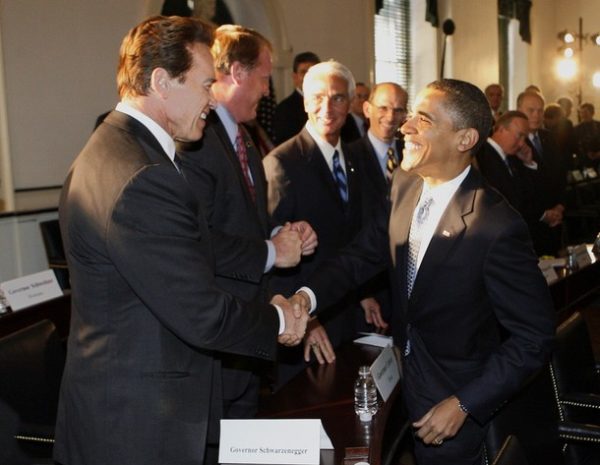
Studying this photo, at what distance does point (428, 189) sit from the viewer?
2.28 m

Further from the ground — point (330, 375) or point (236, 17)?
point (236, 17)

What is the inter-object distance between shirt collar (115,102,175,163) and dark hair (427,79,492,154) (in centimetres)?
80

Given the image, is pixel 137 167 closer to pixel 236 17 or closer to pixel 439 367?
pixel 439 367

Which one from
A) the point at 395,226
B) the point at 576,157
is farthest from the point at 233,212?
the point at 576,157

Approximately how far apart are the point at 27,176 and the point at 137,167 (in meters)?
3.93

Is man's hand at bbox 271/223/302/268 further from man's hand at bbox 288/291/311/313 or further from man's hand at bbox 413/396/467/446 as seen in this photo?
man's hand at bbox 413/396/467/446

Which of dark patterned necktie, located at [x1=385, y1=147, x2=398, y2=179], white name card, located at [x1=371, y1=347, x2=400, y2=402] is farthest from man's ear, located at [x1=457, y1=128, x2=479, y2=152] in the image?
dark patterned necktie, located at [x1=385, y1=147, x2=398, y2=179]

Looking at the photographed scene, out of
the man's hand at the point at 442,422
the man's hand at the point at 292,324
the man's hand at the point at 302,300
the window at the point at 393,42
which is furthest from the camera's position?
the window at the point at 393,42

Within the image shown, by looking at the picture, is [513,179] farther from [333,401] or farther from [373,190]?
[333,401]

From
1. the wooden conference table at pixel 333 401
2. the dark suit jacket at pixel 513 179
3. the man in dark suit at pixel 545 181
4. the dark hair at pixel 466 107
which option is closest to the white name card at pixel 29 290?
the wooden conference table at pixel 333 401

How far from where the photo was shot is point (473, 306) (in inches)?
83.8

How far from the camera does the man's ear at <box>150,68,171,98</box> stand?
184cm

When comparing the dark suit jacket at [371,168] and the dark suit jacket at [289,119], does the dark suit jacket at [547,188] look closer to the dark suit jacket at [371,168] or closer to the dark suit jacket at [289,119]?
the dark suit jacket at [289,119]

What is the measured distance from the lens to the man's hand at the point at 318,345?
269 centimetres
